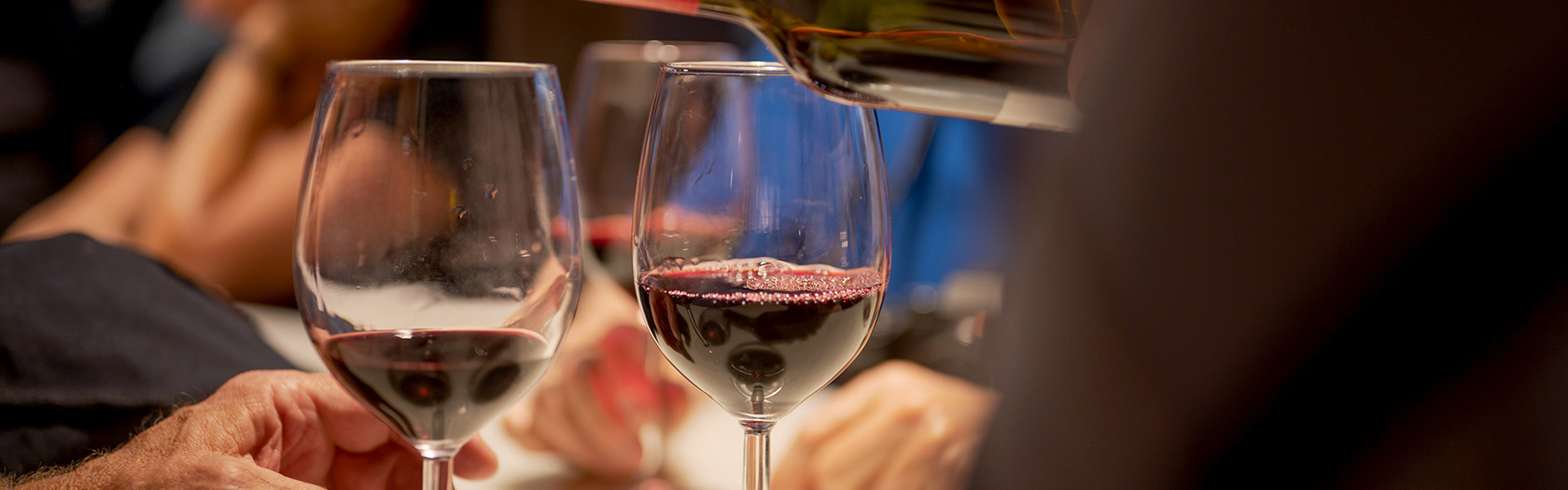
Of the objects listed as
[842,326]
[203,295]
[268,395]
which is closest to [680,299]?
[842,326]

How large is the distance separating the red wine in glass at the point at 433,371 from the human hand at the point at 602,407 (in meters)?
0.34

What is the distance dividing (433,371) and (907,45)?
0.87 ft

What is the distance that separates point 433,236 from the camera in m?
0.47

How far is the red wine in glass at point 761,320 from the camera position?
1.63 feet

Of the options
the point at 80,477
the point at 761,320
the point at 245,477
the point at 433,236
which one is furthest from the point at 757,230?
the point at 80,477

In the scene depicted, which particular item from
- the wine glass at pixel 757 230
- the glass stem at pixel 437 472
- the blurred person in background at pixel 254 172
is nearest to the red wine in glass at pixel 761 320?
the wine glass at pixel 757 230

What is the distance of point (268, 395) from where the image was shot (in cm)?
60

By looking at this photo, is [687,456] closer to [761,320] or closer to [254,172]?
[761,320]

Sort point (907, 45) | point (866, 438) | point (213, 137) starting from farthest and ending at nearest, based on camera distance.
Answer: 1. point (213, 137)
2. point (866, 438)
3. point (907, 45)

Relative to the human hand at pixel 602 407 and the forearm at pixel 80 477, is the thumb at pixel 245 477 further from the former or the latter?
the human hand at pixel 602 407

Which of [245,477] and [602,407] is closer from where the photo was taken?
[245,477]

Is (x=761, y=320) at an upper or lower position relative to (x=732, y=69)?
lower

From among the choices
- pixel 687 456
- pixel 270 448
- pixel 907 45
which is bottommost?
pixel 687 456

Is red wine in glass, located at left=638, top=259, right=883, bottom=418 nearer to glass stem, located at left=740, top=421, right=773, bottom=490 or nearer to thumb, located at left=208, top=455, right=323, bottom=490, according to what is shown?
glass stem, located at left=740, top=421, right=773, bottom=490
